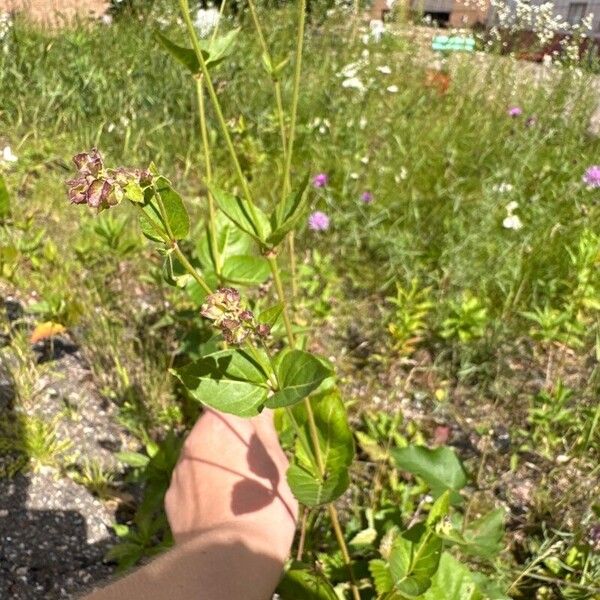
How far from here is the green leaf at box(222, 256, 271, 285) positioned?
42.4 inches

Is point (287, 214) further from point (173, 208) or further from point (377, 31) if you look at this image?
point (377, 31)

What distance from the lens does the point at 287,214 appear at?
2.64 feet

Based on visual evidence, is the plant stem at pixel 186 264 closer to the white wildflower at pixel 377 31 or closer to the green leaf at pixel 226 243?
the green leaf at pixel 226 243

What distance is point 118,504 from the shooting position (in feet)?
4.36

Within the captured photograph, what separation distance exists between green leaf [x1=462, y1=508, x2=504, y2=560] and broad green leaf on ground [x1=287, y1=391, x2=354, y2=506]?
1.02 feet

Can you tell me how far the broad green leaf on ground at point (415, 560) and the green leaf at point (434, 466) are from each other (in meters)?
0.24

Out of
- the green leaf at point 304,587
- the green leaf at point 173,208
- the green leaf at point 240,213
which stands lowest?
the green leaf at point 304,587

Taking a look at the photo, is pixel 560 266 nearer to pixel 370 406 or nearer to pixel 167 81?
pixel 370 406

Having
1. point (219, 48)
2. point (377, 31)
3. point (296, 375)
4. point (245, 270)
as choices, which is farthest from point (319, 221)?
point (377, 31)

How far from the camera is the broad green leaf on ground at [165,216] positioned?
63 cm

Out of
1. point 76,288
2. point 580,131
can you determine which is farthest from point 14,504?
point 580,131

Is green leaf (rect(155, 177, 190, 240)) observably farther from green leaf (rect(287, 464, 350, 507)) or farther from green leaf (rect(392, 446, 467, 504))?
green leaf (rect(392, 446, 467, 504))

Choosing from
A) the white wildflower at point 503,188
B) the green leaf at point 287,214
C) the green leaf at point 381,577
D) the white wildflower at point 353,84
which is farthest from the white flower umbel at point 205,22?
the green leaf at point 381,577

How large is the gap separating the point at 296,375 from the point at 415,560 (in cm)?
29
